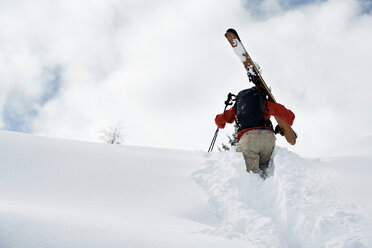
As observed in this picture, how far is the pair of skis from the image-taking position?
4.58 meters

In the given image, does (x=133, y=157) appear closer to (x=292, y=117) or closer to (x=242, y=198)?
(x=242, y=198)

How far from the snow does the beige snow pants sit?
0.71 feet

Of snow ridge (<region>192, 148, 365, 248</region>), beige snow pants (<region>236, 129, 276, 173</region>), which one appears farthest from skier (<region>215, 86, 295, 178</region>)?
snow ridge (<region>192, 148, 365, 248</region>)

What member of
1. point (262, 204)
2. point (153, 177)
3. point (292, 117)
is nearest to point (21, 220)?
point (153, 177)

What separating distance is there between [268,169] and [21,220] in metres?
3.54

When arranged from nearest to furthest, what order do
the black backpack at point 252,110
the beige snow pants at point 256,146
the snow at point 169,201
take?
the snow at point 169,201 < the beige snow pants at point 256,146 < the black backpack at point 252,110

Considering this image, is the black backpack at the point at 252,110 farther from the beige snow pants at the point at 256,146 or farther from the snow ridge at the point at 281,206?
the snow ridge at the point at 281,206

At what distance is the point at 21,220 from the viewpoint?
4.70 ft

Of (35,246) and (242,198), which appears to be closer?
(35,246)

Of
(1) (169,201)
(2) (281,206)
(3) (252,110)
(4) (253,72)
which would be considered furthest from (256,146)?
(1) (169,201)

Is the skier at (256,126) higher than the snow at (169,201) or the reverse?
higher

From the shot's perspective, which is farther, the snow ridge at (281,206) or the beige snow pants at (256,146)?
the beige snow pants at (256,146)

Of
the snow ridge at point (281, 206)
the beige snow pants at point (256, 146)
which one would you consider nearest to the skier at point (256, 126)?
the beige snow pants at point (256, 146)

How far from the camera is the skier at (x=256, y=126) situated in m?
4.02
